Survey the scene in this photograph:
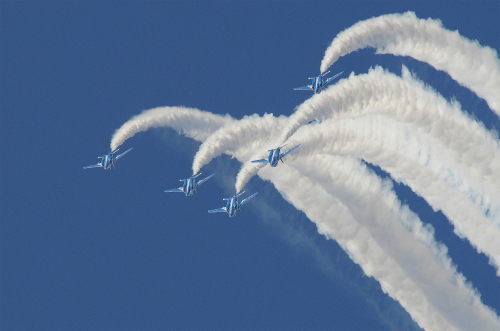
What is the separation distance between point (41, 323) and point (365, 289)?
125 feet

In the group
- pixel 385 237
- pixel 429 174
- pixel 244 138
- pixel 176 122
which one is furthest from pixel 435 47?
pixel 176 122

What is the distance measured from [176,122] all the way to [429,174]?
67.9 ft

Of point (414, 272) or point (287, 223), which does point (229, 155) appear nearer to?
point (287, 223)

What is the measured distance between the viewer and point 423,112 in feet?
214

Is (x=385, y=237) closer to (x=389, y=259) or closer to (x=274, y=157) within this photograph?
(x=389, y=259)

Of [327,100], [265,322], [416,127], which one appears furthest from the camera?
[265,322]

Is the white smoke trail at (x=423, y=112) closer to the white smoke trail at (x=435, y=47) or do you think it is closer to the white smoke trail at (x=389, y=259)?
the white smoke trail at (x=435, y=47)

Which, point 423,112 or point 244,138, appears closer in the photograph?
point 423,112

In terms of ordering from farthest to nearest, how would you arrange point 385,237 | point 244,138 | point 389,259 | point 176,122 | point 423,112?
point 389,259, point 385,237, point 176,122, point 244,138, point 423,112

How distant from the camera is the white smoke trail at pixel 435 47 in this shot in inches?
2467

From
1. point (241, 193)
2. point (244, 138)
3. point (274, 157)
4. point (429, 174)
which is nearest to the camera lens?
point (274, 157)

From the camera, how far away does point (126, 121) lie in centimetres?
6806

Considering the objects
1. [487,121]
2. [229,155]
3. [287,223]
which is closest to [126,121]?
[229,155]

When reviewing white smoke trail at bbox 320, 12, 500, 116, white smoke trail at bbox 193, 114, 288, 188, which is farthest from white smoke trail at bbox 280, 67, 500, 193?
white smoke trail at bbox 193, 114, 288, 188
